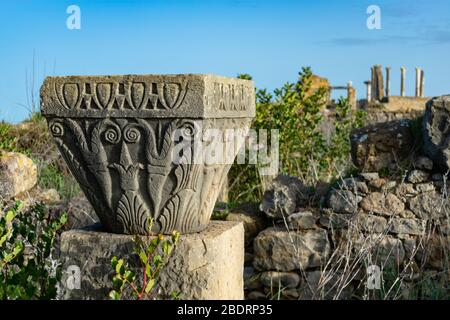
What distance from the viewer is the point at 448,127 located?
5.07 meters

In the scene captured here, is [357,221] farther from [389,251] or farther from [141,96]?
[141,96]

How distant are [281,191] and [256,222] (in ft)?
1.25

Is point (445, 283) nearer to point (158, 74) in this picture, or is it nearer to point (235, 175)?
point (235, 175)

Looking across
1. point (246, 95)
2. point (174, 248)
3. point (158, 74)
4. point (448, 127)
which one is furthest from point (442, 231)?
point (158, 74)

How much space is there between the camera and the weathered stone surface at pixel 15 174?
19.4ft

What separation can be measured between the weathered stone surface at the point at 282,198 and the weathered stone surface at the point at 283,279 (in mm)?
515

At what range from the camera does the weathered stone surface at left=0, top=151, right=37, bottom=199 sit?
592 centimetres

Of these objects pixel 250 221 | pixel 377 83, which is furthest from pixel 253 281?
pixel 377 83

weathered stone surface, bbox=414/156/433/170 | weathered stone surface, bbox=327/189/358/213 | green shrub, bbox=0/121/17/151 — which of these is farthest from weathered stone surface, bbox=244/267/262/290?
green shrub, bbox=0/121/17/151

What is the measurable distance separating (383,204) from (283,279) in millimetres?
1093

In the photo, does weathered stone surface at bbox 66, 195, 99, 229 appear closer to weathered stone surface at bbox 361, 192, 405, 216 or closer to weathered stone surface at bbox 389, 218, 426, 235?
weathered stone surface at bbox 361, 192, 405, 216

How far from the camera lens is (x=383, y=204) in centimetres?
502

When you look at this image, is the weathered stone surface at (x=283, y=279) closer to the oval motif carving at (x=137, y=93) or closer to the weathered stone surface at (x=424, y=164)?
the weathered stone surface at (x=424, y=164)
